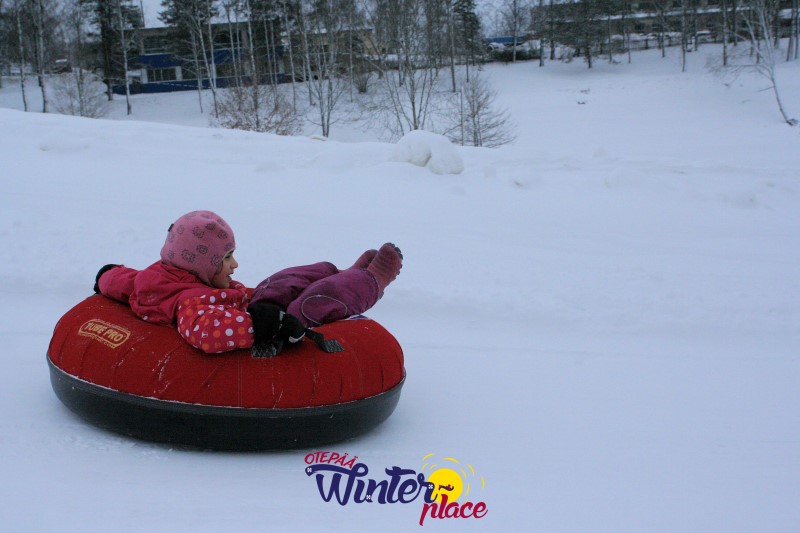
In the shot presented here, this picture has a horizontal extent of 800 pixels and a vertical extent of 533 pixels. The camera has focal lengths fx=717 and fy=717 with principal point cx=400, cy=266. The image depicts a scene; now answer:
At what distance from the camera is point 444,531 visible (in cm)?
221

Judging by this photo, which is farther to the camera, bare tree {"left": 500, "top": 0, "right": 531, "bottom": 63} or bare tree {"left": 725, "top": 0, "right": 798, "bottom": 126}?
bare tree {"left": 500, "top": 0, "right": 531, "bottom": 63}

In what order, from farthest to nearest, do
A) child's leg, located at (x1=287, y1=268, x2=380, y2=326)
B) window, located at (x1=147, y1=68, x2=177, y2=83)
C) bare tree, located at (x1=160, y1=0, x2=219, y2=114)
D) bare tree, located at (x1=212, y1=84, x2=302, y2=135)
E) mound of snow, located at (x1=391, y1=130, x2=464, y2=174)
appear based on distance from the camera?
window, located at (x1=147, y1=68, x2=177, y2=83) → bare tree, located at (x1=160, y1=0, x2=219, y2=114) → bare tree, located at (x1=212, y1=84, x2=302, y2=135) → mound of snow, located at (x1=391, y1=130, x2=464, y2=174) → child's leg, located at (x1=287, y1=268, x2=380, y2=326)

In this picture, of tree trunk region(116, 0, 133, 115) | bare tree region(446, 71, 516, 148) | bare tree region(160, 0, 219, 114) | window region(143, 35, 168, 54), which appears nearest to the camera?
bare tree region(446, 71, 516, 148)

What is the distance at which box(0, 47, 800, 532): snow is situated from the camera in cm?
238

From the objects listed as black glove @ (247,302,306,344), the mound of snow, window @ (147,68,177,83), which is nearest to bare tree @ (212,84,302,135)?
the mound of snow

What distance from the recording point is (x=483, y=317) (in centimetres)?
449

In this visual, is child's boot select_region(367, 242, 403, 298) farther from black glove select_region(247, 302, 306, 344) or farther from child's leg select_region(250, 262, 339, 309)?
black glove select_region(247, 302, 306, 344)

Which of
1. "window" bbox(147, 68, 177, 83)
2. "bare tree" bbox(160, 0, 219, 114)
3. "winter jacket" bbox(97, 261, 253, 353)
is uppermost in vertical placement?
"bare tree" bbox(160, 0, 219, 114)

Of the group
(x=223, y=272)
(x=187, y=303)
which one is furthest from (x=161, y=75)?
(x=187, y=303)

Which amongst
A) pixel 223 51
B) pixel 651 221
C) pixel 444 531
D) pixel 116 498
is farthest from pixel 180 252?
pixel 223 51

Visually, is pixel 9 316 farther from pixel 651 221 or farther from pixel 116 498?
pixel 651 221

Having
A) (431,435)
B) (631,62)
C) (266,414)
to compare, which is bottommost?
(431,435)

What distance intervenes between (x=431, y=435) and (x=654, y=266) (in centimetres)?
283

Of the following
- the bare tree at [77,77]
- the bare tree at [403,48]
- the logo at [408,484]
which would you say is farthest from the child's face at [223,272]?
the bare tree at [77,77]
